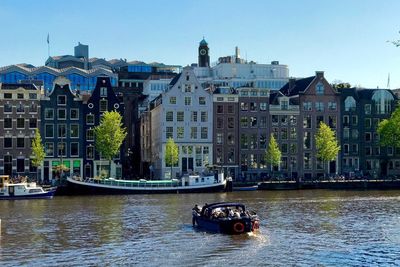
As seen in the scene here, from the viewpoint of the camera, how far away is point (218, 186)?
372ft

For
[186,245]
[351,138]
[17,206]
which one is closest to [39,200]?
[17,206]

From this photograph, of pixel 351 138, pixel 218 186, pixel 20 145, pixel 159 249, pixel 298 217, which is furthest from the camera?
pixel 351 138

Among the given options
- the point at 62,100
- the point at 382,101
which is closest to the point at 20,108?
the point at 62,100

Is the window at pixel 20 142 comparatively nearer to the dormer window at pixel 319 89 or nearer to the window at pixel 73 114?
the window at pixel 73 114

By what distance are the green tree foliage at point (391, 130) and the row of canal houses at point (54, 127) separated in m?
48.1

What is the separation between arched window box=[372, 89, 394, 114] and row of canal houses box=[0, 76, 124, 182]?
51694mm

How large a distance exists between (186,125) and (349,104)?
33.8m

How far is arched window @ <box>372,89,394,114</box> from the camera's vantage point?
474ft

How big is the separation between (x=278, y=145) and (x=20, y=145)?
46262 millimetres

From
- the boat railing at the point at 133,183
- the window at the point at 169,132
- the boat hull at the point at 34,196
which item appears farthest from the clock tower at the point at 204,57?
the boat hull at the point at 34,196

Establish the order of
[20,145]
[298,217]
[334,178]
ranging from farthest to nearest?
[334,178] → [20,145] → [298,217]

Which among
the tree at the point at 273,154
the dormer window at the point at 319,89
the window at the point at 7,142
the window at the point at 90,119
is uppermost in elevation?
the dormer window at the point at 319,89

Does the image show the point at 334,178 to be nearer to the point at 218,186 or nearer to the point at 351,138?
the point at 351,138

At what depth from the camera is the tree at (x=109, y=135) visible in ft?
389
